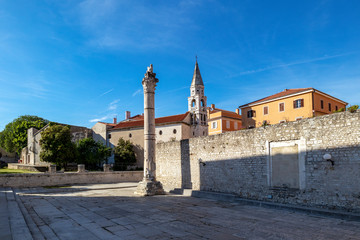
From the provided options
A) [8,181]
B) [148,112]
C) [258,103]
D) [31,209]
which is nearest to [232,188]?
[148,112]

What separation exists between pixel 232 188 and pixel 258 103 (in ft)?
69.7

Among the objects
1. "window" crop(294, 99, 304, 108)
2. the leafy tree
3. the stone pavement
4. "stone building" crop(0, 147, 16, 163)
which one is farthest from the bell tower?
"stone building" crop(0, 147, 16, 163)

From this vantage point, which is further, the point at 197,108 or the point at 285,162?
the point at 197,108

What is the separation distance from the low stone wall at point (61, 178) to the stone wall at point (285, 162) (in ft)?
33.5

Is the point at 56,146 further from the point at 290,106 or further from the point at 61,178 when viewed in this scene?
the point at 290,106

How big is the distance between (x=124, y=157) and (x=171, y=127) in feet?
27.8

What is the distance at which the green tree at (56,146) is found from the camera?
31.0 metres

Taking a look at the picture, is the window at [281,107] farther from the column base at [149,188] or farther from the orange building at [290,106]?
the column base at [149,188]

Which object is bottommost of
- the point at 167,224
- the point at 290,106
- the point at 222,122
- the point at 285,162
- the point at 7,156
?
the point at 7,156

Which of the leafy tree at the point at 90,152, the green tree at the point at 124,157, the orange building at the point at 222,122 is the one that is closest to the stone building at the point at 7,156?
the leafy tree at the point at 90,152

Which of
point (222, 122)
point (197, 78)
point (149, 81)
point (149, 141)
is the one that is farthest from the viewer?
point (197, 78)

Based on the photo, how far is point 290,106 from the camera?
29.1 metres

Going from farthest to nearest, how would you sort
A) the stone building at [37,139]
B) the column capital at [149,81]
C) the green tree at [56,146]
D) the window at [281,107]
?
the stone building at [37,139] < the green tree at [56,146] < the window at [281,107] < the column capital at [149,81]

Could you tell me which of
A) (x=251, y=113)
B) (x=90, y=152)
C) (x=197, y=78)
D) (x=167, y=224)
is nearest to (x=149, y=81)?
(x=167, y=224)
